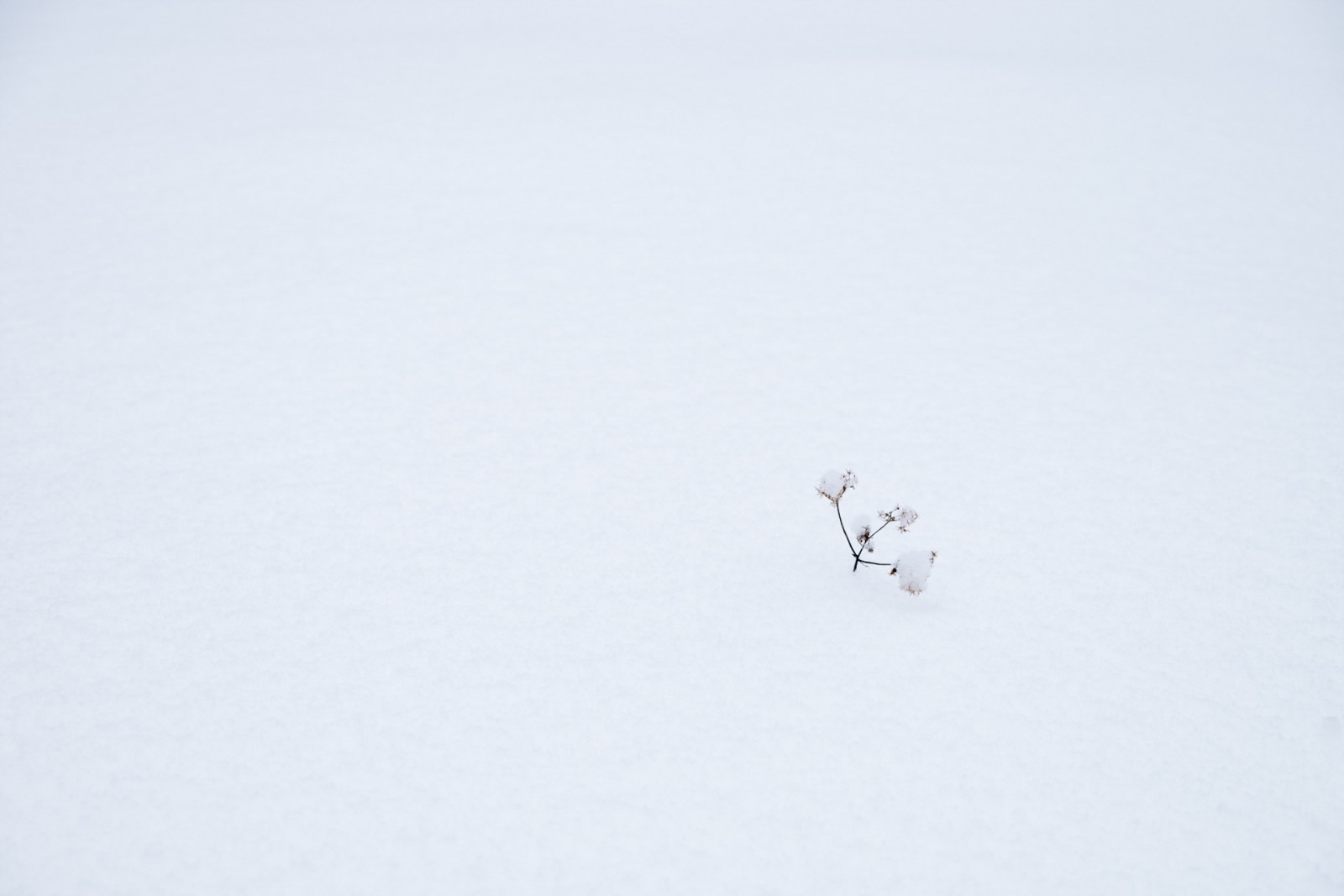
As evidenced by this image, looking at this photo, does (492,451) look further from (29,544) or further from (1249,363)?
(1249,363)

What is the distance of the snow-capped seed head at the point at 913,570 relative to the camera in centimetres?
207

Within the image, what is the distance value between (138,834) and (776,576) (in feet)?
5.19

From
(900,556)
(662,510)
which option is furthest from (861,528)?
(662,510)

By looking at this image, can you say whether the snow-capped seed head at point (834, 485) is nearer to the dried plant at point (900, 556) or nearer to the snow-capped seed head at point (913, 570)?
the dried plant at point (900, 556)

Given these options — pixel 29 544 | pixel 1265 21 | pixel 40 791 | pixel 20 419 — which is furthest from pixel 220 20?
pixel 1265 21

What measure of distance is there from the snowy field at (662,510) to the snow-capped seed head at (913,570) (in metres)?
0.13

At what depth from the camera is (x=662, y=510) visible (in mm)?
2549

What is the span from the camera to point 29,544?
7.75 ft

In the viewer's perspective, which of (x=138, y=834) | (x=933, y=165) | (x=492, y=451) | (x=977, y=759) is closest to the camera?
(x=138, y=834)

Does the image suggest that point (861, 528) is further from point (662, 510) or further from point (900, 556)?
point (662, 510)

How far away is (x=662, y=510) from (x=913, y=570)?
817 mm

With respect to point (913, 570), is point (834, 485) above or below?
above

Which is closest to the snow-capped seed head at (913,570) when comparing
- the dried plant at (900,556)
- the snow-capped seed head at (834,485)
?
the dried plant at (900,556)

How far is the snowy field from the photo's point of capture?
5.37ft
